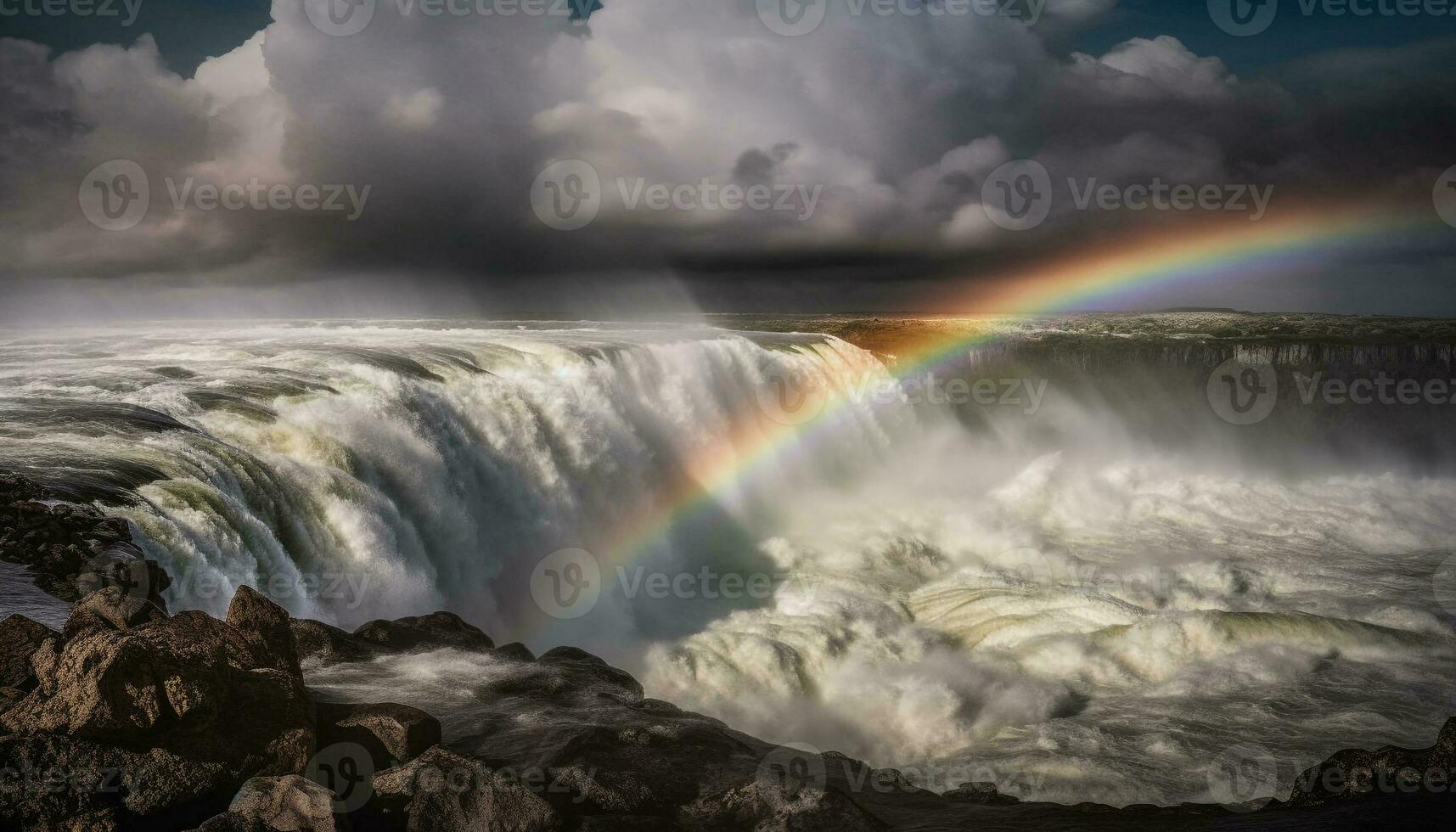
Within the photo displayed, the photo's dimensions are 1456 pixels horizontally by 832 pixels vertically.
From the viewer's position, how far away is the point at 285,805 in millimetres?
5426

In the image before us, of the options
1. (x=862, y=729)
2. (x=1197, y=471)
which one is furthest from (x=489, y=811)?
(x=1197, y=471)

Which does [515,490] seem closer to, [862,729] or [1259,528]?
[862,729]

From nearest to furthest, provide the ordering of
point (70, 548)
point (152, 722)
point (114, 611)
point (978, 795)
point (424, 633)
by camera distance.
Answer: point (152, 722) < point (114, 611) < point (70, 548) < point (978, 795) < point (424, 633)

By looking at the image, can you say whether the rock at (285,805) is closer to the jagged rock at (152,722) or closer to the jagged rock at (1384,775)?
the jagged rock at (152,722)

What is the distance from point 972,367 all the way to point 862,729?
138ft

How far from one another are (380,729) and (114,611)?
212 cm

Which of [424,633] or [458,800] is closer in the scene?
→ [458,800]

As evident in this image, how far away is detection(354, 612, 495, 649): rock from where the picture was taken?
10.1m

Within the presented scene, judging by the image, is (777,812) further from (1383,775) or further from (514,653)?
(1383,775)

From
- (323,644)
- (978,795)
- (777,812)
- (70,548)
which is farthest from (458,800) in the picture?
(978,795)

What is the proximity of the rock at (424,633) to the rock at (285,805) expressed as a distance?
175 inches

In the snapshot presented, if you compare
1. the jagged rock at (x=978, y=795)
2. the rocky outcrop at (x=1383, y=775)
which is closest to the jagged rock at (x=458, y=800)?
the jagged rock at (x=978, y=795)

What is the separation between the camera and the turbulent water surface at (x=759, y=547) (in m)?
11.3

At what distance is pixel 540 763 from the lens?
7.26 metres
